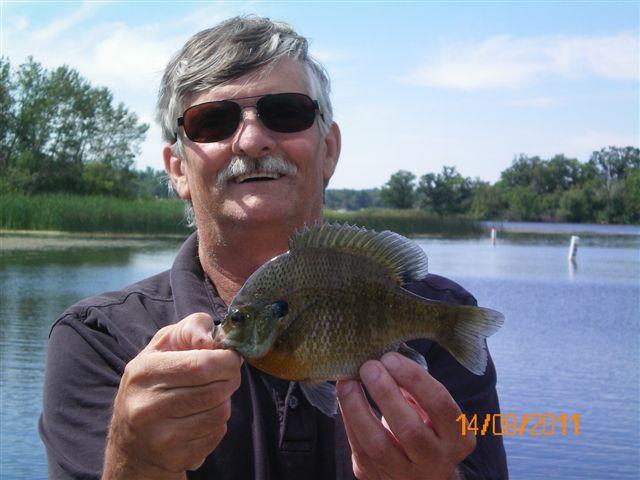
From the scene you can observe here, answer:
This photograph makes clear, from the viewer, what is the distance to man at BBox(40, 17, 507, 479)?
7.34 ft

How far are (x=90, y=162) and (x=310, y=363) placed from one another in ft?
215

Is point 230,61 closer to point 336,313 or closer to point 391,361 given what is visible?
point 336,313

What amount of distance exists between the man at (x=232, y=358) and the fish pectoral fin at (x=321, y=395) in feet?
0.22

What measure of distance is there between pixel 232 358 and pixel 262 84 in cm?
143

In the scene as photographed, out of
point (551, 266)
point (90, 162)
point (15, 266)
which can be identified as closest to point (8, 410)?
point (15, 266)

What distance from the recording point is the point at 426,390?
7.38 ft

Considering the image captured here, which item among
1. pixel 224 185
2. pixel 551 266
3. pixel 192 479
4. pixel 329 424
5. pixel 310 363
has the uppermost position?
pixel 224 185

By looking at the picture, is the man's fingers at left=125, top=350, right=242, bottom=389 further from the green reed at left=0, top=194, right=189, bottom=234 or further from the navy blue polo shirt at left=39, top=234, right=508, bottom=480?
the green reed at left=0, top=194, right=189, bottom=234

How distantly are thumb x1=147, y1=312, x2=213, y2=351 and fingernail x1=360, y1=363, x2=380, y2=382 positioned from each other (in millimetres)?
429

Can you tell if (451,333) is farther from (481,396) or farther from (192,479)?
(192,479)

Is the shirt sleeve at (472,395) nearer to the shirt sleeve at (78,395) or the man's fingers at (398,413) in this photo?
the man's fingers at (398,413)

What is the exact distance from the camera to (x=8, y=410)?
998 centimetres

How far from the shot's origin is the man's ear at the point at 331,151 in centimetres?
363

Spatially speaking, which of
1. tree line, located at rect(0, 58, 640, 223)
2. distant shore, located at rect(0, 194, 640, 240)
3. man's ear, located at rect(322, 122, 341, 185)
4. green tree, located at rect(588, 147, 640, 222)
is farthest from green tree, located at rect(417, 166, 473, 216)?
man's ear, located at rect(322, 122, 341, 185)
